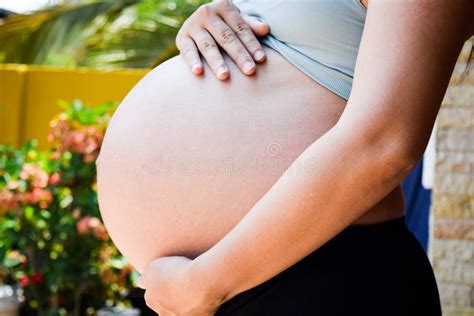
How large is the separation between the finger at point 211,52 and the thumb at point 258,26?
0.23ft

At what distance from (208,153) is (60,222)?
3.46m

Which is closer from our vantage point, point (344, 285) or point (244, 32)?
point (344, 285)

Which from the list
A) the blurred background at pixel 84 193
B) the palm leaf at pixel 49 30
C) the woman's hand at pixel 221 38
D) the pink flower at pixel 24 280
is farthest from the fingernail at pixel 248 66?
the palm leaf at pixel 49 30

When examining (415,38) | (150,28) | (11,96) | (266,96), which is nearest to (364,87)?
(415,38)

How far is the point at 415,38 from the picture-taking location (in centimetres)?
98

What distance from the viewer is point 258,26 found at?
126 centimetres

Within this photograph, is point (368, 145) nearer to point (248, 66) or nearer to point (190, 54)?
point (248, 66)

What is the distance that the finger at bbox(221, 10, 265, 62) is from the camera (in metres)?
1.22

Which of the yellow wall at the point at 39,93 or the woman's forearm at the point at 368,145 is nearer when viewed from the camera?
the woman's forearm at the point at 368,145

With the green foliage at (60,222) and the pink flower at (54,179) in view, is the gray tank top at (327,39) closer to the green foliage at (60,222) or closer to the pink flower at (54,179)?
the green foliage at (60,222)

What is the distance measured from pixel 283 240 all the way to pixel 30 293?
397 centimetres

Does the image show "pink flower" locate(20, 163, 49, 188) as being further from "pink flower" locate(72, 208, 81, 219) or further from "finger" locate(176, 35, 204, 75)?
"finger" locate(176, 35, 204, 75)

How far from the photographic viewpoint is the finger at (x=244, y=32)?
1224 mm

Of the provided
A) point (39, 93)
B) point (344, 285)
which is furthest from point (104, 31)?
point (344, 285)
